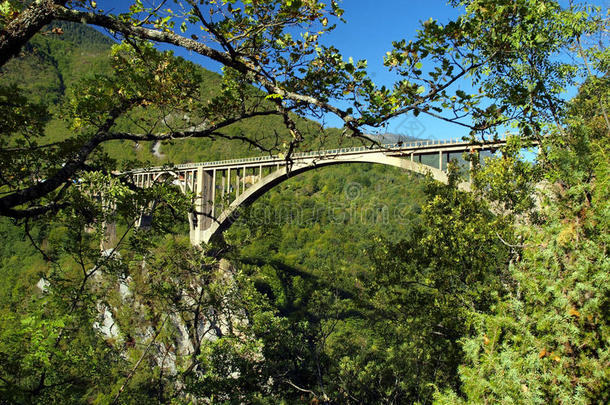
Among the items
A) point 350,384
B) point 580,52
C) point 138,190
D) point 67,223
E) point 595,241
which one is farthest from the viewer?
point 350,384

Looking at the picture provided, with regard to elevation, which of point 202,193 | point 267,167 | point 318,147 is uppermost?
point 267,167

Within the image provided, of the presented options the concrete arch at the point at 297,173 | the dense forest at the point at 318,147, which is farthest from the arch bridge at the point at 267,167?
the dense forest at the point at 318,147

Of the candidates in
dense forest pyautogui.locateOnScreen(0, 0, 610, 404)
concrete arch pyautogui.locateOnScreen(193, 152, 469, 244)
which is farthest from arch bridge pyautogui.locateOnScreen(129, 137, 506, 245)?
dense forest pyautogui.locateOnScreen(0, 0, 610, 404)

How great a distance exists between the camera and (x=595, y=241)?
3.37m

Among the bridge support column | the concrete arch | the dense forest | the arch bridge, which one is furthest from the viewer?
the bridge support column

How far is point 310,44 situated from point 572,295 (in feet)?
9.65

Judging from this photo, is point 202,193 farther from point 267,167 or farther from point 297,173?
point 297,173

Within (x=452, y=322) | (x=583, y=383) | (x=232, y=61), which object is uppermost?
(x=232, y=61)

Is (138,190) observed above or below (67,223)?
above

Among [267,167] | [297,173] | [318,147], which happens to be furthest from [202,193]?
[318,147]

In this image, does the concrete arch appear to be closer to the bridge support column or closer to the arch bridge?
the arch bridge

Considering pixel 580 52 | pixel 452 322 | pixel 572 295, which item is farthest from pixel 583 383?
pixel 580 52

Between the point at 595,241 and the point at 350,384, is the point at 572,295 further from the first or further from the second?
the point at 350,384

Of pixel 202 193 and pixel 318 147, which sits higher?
pixel 202 193
